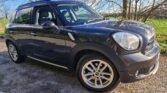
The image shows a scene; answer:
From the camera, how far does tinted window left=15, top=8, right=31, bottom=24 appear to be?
5.58 metres

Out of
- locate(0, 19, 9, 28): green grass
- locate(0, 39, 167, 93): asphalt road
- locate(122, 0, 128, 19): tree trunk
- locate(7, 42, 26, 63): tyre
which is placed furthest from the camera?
locate(0, 19, 9, 28): green grass

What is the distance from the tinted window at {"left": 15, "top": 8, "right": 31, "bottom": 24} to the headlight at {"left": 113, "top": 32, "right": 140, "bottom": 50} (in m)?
2.53

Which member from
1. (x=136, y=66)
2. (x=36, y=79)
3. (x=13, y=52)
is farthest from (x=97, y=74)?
(x=13, y=52)

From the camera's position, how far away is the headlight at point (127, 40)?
376cm

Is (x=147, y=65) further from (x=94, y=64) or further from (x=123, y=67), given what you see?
(x=94, y=64)

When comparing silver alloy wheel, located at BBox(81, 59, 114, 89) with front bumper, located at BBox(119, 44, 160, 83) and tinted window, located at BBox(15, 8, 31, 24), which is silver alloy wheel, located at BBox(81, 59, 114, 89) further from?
tinted window, located at BBox(15, 8, 31, 24)

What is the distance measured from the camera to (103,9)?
8328 mm

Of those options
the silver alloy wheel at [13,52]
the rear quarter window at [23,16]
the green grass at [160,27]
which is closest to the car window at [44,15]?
the rear quarter window at [23,16]

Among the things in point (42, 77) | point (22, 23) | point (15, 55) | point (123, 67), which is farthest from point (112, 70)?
point (15, 55)

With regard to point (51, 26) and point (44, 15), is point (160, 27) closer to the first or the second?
point (44, 15)

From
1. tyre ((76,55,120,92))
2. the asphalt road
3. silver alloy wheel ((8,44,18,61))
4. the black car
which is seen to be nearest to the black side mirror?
the black car

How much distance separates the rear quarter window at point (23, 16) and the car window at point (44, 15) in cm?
35

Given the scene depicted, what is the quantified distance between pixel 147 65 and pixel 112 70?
0.57 meters

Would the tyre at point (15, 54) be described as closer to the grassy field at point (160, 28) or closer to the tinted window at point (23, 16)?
the tinted window at point (23, 16)
